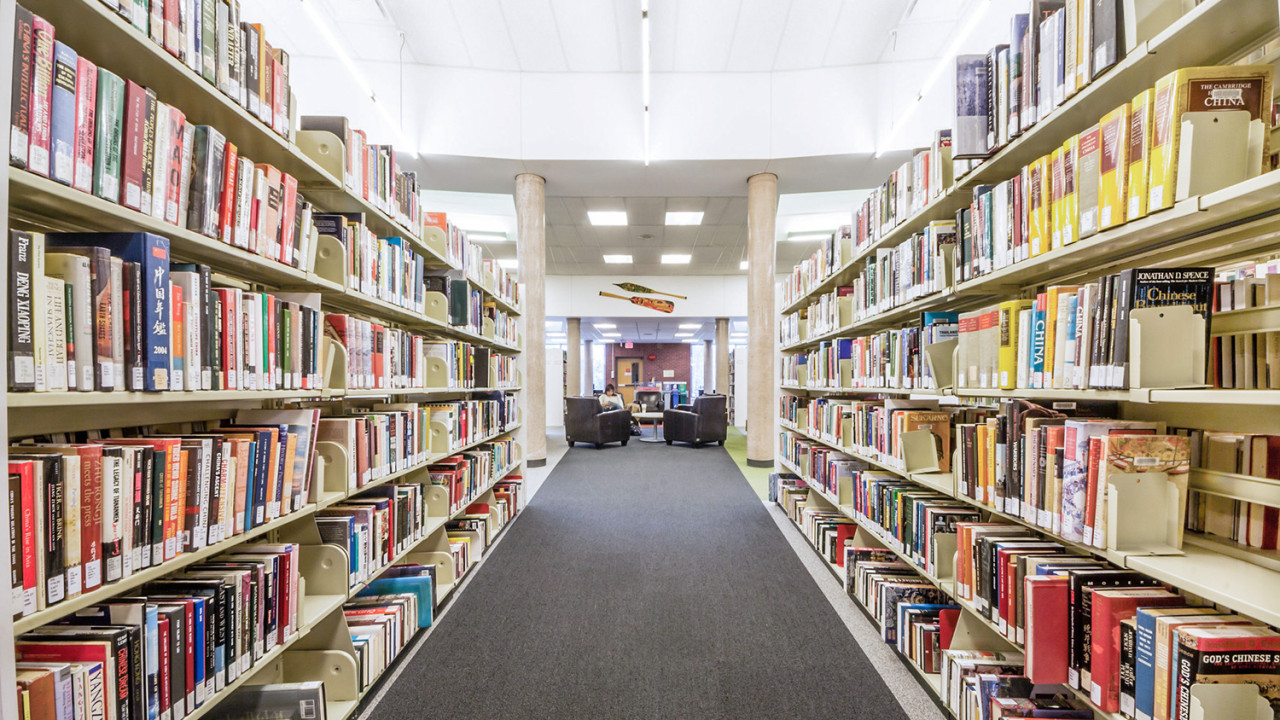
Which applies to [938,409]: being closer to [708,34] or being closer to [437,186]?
[708,34]

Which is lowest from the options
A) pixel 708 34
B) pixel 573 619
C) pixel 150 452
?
pixel 573 619

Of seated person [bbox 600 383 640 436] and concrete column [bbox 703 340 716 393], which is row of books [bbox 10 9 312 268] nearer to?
seated person [bbox 600 383 640 436]

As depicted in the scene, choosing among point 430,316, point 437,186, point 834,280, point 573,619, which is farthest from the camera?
point 437,186

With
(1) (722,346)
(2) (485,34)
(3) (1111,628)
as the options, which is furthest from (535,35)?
(1) (722,346)

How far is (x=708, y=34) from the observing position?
5.10 meters

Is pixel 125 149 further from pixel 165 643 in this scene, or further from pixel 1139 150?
pixel 1139 150

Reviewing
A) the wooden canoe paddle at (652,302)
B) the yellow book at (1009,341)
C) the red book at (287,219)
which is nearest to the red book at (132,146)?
the red book at (287,219)

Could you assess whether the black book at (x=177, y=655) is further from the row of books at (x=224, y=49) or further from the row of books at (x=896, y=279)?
the row of books at (x=896, y=279)

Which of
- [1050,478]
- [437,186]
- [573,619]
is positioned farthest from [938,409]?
[437,186]

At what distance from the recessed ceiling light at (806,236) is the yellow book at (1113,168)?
798 cm

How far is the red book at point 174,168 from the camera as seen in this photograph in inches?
48.8

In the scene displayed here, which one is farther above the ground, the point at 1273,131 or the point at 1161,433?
the point at 1273,131

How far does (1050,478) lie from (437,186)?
686cm

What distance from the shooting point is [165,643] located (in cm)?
122
